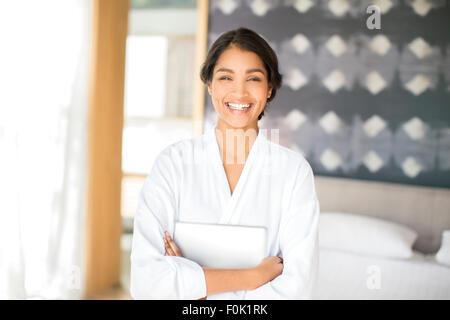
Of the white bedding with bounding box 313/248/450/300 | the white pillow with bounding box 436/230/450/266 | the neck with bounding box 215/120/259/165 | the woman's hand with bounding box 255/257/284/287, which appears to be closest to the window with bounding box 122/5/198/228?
the white bedding with bounding box 313/248/450/300

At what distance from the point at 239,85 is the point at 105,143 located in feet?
6.26

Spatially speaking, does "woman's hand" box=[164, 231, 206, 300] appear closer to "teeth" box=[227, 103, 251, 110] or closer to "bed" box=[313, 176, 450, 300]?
"teeth" box=[227, 103, 251, 110]

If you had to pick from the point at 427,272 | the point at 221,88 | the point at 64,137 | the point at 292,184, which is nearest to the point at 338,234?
the point at 427,272

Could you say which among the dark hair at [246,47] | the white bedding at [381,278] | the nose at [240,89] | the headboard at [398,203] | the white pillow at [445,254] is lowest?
the white bedding at [381,278]

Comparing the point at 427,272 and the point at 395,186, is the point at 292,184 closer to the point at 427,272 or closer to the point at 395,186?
the point at 427,272

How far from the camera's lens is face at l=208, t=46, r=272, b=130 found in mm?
1138

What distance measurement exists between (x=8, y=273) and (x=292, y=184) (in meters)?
1.80

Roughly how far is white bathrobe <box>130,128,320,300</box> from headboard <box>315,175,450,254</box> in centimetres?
157

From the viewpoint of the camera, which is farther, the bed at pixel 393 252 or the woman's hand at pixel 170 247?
the bed at pixel 393 252

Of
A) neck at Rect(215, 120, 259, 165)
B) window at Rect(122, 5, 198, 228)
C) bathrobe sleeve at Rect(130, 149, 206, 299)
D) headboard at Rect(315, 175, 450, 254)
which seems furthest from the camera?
window at Rect(122, 5, 198, 228)

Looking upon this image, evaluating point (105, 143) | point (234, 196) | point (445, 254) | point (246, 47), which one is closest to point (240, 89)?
point (246, 47)

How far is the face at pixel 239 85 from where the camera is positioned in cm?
114

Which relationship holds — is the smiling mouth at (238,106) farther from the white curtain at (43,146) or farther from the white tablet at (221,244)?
the white curtain at (43,146)

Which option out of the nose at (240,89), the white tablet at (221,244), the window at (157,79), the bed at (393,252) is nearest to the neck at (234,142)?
the nose at (240,89)
